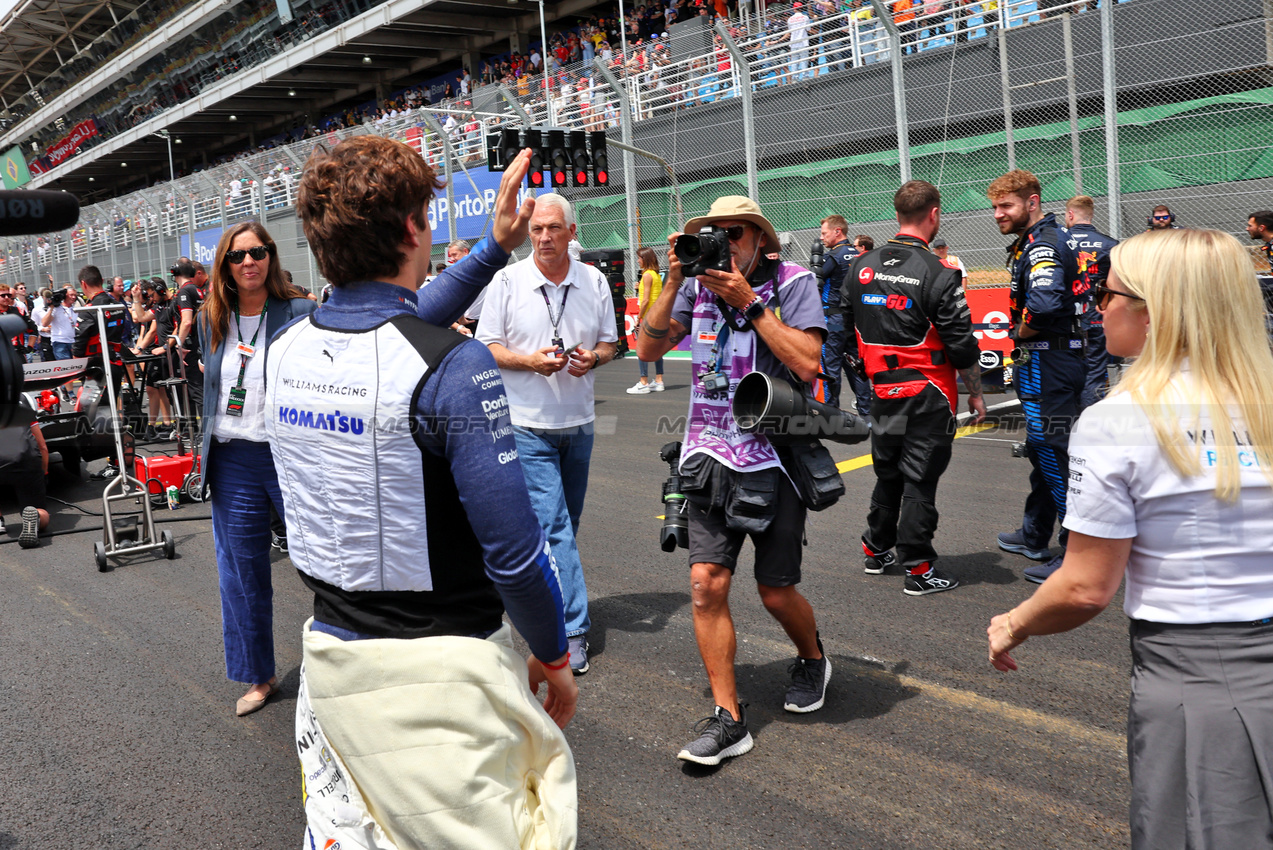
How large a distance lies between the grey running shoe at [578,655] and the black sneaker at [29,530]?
485 centimetres

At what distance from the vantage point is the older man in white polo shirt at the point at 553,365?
13.4 feet

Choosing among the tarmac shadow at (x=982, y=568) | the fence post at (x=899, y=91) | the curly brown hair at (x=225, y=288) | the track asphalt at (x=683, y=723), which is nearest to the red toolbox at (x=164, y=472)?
the track asphalt at (x=683, y=723)

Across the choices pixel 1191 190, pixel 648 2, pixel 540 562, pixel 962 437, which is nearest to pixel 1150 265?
pixel 540 562

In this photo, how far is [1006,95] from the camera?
41.4ft

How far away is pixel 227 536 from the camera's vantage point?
3.75 metres

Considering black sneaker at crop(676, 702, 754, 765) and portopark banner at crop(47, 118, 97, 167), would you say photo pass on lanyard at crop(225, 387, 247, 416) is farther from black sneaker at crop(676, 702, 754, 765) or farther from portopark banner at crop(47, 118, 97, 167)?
portopark banner at crop(47, 118, 97, 167)

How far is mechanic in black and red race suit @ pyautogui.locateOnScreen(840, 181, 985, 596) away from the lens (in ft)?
15.1

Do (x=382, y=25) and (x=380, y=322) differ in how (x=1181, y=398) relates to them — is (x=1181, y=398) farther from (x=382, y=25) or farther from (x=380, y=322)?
(x=382, y=25)

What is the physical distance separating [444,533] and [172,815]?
2.01 metres

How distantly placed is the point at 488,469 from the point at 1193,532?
126cm

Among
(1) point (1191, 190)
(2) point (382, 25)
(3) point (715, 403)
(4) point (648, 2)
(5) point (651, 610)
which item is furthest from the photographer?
(2) point (382, 25)

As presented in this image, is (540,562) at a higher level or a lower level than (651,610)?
higher

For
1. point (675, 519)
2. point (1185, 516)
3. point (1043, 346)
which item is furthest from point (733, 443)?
point (1043, 346)

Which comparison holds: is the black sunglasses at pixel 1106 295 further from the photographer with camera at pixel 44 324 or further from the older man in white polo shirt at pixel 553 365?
the photographer with camera at pixel 44 324
